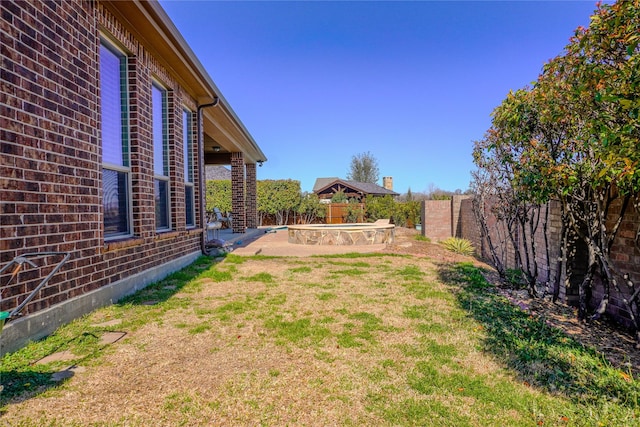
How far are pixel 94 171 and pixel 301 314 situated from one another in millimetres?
2973

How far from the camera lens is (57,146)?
11.0ft

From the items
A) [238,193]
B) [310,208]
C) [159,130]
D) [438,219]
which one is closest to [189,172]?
[159,130]

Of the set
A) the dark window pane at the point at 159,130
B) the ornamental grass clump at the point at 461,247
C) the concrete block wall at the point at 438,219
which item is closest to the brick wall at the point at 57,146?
the dark window pane at the point at 159,130

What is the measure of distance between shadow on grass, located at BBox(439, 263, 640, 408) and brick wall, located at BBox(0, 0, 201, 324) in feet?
13.7

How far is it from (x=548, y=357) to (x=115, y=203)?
5.29 meters

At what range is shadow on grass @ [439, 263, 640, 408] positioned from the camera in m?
2.32

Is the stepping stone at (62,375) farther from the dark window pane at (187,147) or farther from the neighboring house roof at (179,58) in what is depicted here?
the dark window pane at (187,147)

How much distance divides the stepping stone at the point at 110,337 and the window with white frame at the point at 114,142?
5.23 ft

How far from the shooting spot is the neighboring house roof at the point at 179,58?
4500mm

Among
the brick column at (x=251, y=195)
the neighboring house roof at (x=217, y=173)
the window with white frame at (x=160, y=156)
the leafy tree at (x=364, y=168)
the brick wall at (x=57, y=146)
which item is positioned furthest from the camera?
the leafy tree at (x=364, y=168)

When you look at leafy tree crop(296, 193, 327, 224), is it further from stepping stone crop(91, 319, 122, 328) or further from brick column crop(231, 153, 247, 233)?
stepping stone crop(91, 319, 122, 328)

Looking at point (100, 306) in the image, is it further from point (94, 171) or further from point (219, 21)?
point (219, 21)

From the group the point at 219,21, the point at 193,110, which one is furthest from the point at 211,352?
the point at 219,21

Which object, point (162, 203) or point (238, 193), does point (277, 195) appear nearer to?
point (238, 193)
